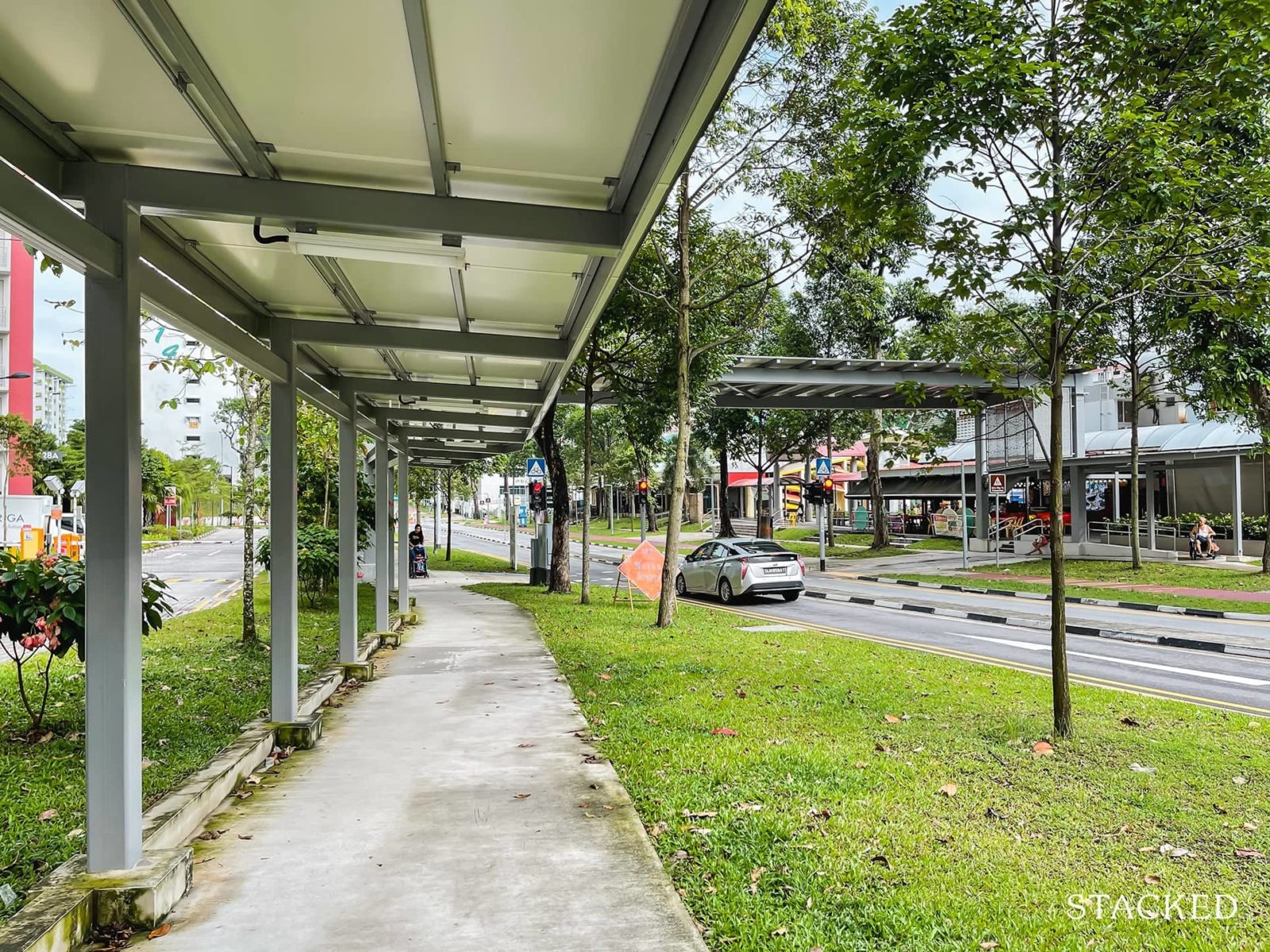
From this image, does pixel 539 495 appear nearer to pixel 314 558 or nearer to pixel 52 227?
pixel 314 558

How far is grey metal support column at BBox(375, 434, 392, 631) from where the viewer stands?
11.3m

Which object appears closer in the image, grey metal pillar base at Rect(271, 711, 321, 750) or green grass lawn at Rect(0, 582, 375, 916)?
green grass lawn at Rect(0, 582, 375, 916)

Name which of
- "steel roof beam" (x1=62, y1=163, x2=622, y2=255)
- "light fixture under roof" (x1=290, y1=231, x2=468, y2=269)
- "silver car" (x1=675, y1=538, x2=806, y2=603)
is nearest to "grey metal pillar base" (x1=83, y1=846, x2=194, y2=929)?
"steel roof beam" (x1=62, y1=163, x2=622, y2=255)

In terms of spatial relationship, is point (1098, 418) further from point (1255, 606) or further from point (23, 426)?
point (23, 426)

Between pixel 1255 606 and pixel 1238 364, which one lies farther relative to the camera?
pixel 1238 364

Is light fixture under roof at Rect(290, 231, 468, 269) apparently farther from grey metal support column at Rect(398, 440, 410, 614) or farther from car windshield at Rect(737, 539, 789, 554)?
car windshield at Rect(737, 539, 789, 554)

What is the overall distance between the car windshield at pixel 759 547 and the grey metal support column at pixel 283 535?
44.4 ft

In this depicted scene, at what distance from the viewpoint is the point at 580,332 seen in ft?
20.5

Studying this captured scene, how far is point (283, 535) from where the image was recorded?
6.22 meters

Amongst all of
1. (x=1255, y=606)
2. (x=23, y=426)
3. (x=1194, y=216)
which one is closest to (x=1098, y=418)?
(x=1255, y=606)

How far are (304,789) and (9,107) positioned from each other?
12.8ft

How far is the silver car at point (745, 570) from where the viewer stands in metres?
18.4

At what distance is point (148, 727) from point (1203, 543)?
2738 centimetres

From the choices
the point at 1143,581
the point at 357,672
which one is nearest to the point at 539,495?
the point at 357,672
